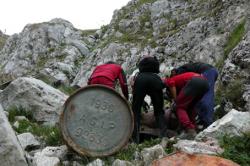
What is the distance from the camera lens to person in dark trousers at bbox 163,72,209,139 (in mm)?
10711

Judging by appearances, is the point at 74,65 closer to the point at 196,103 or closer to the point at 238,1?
the point at 238,1

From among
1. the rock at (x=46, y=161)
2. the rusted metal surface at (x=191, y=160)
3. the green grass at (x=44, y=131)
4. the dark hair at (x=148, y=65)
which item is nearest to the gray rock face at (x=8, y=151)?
the rock at (x=46, y=161)

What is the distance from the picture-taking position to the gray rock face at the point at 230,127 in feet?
31.5

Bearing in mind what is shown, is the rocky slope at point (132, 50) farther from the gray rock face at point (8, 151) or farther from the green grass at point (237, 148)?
the green grass at point (237, 148)

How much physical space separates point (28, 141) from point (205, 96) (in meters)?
3.72

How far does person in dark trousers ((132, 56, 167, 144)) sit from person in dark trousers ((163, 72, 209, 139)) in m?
0.30

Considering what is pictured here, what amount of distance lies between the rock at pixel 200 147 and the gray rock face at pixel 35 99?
469cm

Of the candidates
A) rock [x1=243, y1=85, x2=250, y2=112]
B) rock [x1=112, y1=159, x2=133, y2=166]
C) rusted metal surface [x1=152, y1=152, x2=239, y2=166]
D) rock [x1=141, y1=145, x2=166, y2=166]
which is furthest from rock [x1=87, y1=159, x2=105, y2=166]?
rock [x1=243, y1=85, x2=250, y2=112]

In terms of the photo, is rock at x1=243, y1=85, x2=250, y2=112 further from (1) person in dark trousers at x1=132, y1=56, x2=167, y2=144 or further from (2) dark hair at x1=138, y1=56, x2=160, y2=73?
(2) dark hair at x1=138, y1=56, x2=160, y2=73

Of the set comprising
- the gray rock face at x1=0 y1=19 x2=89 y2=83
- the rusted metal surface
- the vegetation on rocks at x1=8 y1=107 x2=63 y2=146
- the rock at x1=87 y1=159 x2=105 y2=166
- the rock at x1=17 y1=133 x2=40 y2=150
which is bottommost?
the gray rock face at x1=0 y1=19 x2=89 y2=83

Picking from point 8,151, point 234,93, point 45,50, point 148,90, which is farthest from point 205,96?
point 45,50

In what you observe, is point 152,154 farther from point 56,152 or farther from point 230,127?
point 56,152

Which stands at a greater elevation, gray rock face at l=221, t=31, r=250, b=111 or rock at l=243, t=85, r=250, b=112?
gray rock face at l=221, t=31, r=250, b=111

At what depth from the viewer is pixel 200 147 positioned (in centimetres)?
888
